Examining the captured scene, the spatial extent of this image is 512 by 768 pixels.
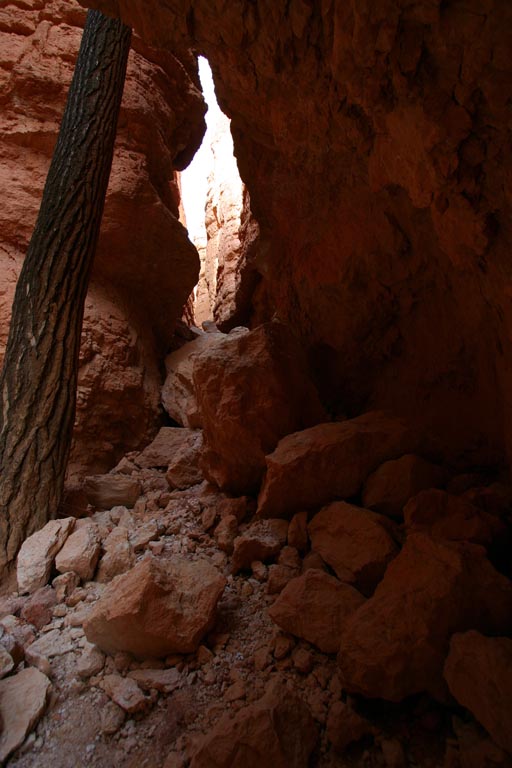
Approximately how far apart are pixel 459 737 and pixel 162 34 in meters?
2.13

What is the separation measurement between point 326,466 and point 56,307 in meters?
1.70

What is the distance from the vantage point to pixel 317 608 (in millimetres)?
1268

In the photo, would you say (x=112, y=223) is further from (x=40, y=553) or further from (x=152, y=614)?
(x=152, y=614)

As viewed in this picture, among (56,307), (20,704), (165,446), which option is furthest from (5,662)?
(165,446)

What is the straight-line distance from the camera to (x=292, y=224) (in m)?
2.85

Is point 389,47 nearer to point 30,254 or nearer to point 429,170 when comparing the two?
point 429,170

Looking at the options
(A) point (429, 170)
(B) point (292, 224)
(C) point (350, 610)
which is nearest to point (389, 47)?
(A) point (429, 170)

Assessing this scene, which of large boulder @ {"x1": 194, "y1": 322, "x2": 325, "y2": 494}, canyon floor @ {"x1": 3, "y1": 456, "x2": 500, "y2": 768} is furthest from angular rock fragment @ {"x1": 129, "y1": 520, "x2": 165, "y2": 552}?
large boulder @ {"x1": 194, "y1": 322, "x2": 325, "y2": 494}

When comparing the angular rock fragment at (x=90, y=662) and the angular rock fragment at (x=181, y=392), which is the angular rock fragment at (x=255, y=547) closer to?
the angular rock fragment at (x=90, y=662)

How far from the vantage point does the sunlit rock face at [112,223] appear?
3.64 meters

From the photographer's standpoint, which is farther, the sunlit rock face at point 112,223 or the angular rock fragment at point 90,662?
the sunlit rock face at point 112,223

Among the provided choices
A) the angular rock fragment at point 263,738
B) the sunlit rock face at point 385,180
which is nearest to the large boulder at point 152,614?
the angular rock fragment at point 263,738

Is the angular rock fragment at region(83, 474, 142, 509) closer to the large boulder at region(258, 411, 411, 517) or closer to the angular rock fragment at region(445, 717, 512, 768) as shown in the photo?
the large boulder at region(258, 411, 411, 517)

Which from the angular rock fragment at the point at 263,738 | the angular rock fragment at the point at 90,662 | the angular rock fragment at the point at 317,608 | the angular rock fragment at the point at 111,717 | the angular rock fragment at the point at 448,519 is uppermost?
the angular rock fragment at the point at 448,519
